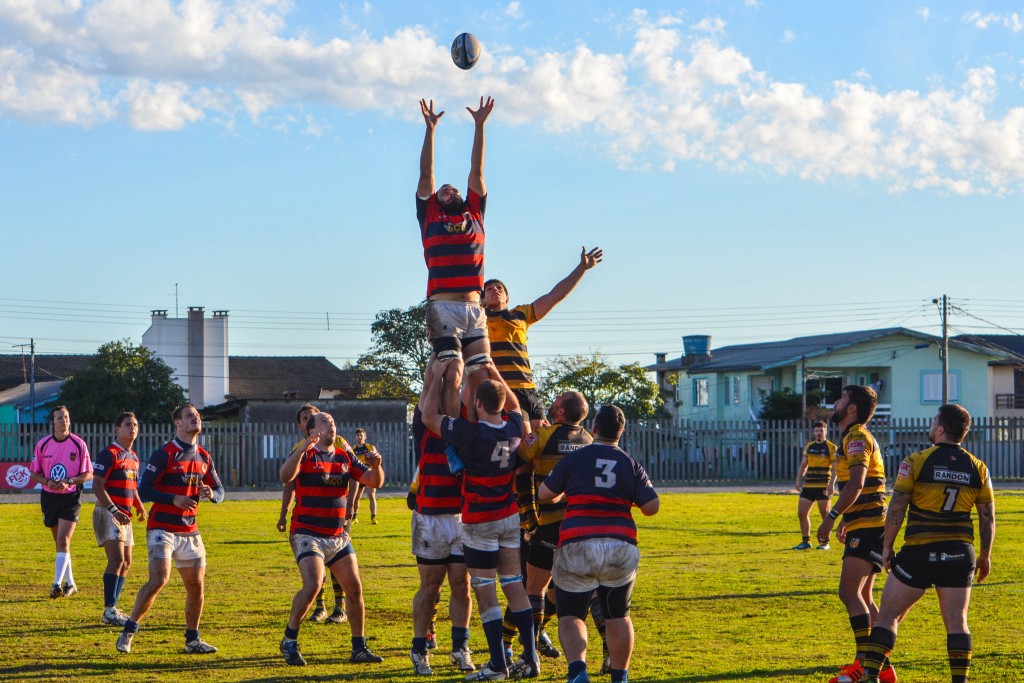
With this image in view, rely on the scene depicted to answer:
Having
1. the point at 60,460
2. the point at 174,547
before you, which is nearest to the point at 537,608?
the point at 174,547

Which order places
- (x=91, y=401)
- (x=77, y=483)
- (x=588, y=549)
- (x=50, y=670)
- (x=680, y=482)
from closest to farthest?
(x=588, y=549), (x=50, y=670), (x=77, y=483), (x=680, y=482), (x=91, y=401)

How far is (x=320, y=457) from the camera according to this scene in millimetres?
10438

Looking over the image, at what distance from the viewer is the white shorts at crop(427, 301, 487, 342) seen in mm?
9727

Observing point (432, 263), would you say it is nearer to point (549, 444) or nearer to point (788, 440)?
point (549, 444)

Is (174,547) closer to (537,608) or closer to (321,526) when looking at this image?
(321,526)

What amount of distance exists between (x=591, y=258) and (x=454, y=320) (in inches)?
81.2

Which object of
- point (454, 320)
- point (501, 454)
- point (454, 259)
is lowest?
point (501, 454)

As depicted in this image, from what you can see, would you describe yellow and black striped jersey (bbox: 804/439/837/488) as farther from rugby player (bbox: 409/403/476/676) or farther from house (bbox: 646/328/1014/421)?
house (bbox: 646/328/1014/421)

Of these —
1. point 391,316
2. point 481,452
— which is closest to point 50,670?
point 481,452

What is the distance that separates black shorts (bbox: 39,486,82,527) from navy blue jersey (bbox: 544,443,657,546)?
8751 mm

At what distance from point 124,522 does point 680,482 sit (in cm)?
3177

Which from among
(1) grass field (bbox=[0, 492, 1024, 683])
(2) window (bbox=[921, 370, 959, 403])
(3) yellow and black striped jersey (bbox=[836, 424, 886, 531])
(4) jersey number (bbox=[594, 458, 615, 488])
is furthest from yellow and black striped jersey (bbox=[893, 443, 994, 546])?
(2) window (bbox=[921, 370, 959, 403])

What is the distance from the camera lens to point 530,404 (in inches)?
421

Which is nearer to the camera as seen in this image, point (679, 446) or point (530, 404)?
point (530, 404)
